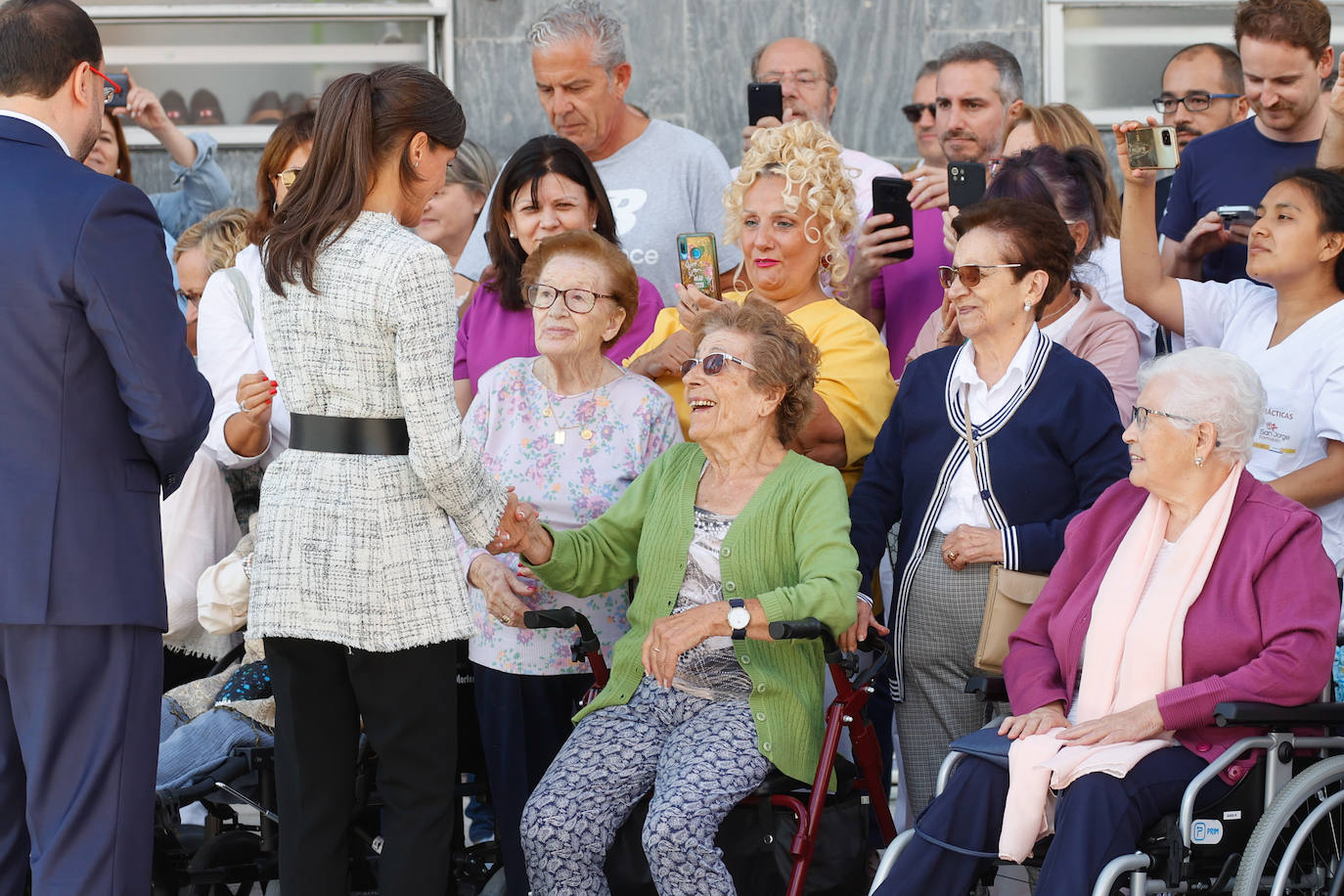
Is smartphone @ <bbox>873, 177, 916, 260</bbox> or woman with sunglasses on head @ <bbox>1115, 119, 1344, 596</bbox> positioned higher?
smartphone @ <bbox>873, 177, 916, 260</bbox>

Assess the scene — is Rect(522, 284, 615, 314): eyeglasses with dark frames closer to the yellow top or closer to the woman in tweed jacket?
the yellow top

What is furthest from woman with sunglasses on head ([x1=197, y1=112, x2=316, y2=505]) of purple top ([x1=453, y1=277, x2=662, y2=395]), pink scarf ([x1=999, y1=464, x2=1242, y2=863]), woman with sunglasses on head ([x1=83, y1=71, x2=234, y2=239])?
pink scarf ([x1=999, y1=464, x2=1242, y2=863])

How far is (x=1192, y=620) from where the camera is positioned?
10.6 ft

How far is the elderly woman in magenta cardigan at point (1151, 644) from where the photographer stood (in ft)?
10.1

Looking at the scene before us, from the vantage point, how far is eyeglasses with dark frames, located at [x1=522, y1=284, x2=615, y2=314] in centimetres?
396

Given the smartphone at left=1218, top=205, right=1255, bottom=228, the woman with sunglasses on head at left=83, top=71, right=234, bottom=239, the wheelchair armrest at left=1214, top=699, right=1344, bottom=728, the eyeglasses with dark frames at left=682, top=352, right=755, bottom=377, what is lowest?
the wheelchair armrest at left=1214, top=699, right=1344, bottom=728

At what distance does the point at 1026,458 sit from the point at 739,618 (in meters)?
0.82

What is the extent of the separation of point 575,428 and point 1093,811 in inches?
63.2

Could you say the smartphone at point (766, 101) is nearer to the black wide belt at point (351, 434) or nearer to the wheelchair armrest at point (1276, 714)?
the black wide belt at point (351, 434)

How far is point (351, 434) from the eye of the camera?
3156 mm

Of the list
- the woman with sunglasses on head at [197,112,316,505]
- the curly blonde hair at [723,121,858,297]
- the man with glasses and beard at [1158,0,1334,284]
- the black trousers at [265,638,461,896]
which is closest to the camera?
the black trousers at [265,638,461,896]

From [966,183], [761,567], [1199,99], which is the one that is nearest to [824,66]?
[1199,99]

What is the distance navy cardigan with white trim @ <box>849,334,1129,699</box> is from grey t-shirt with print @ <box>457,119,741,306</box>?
1259mm

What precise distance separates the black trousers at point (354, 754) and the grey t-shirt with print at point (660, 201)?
1941 millimetres
